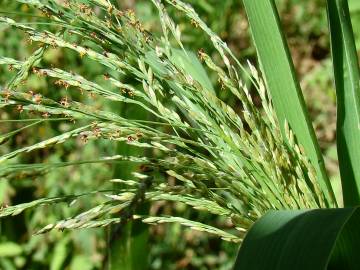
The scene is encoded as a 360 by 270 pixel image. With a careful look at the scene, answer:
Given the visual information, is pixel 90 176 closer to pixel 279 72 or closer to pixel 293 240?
pixel 279 72

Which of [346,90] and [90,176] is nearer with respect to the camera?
[346,90]

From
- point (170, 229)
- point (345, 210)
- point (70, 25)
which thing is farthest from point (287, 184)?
point (170, 229)

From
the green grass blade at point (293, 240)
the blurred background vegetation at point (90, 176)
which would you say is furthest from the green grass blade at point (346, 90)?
the blurred background vegetation at point (90, 176)

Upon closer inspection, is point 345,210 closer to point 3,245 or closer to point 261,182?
point 261,182

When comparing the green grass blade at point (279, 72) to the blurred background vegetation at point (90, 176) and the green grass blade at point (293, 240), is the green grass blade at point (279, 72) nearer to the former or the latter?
the green grass blade at point (293, 240)

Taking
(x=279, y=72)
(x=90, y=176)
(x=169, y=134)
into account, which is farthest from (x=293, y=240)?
(x=90, y=176)

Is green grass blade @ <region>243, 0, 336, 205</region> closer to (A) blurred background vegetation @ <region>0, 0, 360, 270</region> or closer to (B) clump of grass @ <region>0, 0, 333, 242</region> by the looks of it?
(B) clump of grass @ <region>0, 0, 333, 242</region>

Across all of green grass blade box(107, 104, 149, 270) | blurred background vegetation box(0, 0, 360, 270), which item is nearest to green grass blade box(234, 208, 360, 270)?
green grass blade box(107, 104, 149, 270)
